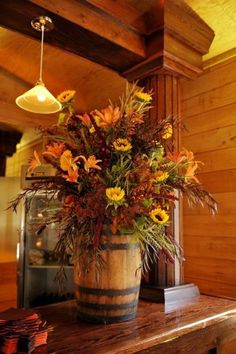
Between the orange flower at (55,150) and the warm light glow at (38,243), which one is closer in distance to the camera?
the orange flower at (55,150)

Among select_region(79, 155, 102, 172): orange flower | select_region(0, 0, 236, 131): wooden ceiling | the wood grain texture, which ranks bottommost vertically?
the wood grain texture

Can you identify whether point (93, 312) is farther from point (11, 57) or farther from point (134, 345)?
point (11, 57)

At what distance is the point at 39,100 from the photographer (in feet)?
7.02

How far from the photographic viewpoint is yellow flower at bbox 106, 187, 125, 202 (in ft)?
3.54

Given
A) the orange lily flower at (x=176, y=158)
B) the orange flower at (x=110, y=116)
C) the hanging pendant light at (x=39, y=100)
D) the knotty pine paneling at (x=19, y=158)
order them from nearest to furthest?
1. the orange flower at (x=110, y=116)
2. the orange lily flower at (x=176, y=158)
3. the hanging pendant light at (x=39, y=100)
4. the knotty pine paneling at (x=19, y=158)

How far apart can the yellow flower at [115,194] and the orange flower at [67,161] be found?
0.16 metres

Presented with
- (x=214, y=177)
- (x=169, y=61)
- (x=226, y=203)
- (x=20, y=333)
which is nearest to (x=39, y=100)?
(x=169, y=61)

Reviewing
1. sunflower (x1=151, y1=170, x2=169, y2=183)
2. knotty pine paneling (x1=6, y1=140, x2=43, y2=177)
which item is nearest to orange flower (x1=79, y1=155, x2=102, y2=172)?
sunflower (x1=151, y1=170, x2=169, y2=183)

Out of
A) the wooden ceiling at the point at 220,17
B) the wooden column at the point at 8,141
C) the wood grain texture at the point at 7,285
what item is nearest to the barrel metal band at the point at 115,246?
the wooden ceiling at the point at 220,17

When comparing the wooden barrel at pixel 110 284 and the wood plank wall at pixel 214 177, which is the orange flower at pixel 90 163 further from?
the wood plank wall at pixel 214 177

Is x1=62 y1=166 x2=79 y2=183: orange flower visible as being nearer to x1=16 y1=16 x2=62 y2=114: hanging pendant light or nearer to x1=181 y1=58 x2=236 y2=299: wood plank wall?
x1=16 y1=16 x2=62 y2=114: hanging pendant light

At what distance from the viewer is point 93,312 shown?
116 centimetres

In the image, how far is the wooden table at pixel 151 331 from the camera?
98cm

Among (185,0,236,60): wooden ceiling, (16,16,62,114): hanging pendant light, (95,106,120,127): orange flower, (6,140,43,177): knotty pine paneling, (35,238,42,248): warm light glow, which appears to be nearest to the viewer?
(95,106,120,127): orange flower
